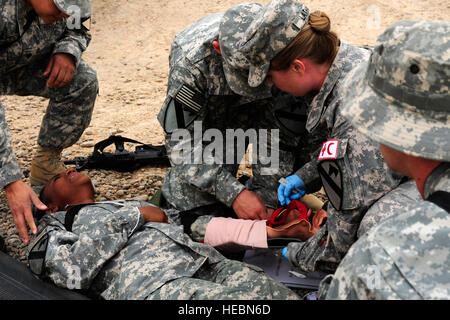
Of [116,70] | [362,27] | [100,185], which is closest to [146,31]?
[116,70]

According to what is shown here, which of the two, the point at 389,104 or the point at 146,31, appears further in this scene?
the point at 146,31

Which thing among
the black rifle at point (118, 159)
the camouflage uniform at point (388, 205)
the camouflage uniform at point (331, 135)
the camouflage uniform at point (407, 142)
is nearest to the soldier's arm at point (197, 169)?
the camouflage uniform at point (331, 135)

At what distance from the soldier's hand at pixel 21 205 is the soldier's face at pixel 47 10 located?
1063mm

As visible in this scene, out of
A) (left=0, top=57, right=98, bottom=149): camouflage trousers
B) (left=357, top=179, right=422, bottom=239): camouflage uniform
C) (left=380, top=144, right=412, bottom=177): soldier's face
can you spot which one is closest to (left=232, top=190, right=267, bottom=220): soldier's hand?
(left=357, top=179, right=422, bottom=239): camouflage uniform

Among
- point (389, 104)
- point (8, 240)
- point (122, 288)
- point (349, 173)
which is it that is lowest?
point (8, 240)

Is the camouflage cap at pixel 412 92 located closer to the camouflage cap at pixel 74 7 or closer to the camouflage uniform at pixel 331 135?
the camouflage uniform at pixel 331 135

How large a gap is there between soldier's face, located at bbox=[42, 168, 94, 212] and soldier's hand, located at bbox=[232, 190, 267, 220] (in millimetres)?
895

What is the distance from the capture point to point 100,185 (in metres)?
4.04

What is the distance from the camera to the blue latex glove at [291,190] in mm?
3275

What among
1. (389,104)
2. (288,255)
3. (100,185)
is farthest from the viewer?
(100,185)

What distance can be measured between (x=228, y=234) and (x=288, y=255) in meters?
0.37

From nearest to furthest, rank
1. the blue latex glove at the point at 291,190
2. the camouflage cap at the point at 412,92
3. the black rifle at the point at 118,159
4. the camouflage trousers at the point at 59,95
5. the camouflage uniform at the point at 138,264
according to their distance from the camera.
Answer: the camouflage cap at the point at 412,92 → the camouflage uniform at the point at 138,264 → the blue latex glove at the point at 291,190 → the camouflage trousers at the point at 59,95 → the black rifle at the point at 118,159

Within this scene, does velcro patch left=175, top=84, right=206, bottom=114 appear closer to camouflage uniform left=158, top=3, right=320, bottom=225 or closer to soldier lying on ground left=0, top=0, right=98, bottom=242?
camouflage uniform left=158, top=3, right=320, bottom=225
